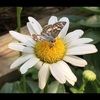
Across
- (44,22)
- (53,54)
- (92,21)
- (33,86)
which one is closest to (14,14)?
(44,22)

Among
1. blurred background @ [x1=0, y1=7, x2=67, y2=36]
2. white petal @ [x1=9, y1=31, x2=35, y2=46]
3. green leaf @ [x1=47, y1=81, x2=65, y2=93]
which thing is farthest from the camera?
blurred background @ [x1=0, y1=7, x2=67, y2=36]

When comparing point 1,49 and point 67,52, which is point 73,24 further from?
point 67,52

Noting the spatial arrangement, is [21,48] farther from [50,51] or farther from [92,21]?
[92,21]

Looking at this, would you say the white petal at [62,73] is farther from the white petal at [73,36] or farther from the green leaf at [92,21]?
the green leaf at [92,21]

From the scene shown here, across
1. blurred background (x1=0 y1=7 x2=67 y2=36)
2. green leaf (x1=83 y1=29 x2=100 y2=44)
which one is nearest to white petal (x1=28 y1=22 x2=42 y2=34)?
green leaf (x1=83 y1=29 x2=100 y2=44)

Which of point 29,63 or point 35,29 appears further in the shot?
point 35,29

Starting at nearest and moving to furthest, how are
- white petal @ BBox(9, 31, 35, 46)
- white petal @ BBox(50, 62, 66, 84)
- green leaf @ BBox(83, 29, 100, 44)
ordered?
white petal @ BBox(50, 62, 66, 84), white petal @ BBox(9, 31, 35, 46), green leaf @ BBox(83, 29, 100, 44)

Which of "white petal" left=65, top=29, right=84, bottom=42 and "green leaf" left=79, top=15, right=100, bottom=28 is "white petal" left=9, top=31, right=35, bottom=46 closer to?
"white petal" left=65, top=29, right=84, bottom=42
